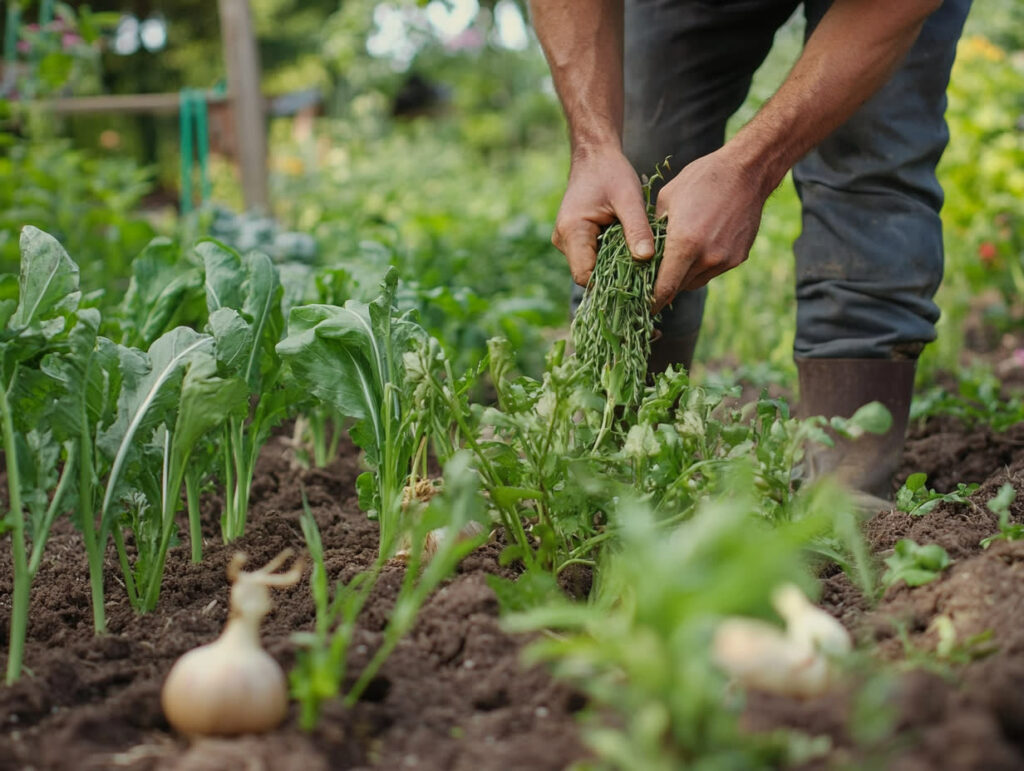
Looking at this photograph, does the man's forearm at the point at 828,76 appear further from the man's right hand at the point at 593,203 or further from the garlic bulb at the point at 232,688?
the garlic bulb at the point at 232,688

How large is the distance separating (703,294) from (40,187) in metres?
3.19

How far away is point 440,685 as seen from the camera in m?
1.45

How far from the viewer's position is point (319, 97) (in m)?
15.9

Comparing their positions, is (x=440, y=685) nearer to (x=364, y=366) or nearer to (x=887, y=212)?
(x=364, y=366)

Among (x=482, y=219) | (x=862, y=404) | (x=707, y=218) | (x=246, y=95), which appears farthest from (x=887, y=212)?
(x=246, y=95)

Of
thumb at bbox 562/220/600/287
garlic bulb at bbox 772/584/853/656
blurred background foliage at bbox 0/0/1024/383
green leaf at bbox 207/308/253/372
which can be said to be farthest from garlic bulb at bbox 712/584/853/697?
blurred background foliage at bbox 0/0/1024/383

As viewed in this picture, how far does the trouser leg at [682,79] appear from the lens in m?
2.65

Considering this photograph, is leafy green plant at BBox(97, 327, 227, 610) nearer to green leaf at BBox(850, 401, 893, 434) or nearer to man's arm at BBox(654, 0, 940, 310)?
man's arm at BBox(654, 0, 940, 310)

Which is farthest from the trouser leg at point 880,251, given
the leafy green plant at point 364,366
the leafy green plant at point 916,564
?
the leafy green plant at point 364,366

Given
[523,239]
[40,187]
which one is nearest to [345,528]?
[523,239]

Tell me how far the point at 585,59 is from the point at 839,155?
0.76 meters

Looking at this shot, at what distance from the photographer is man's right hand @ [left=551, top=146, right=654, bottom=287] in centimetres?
209

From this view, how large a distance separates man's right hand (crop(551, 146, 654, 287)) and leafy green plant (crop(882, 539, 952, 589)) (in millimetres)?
830

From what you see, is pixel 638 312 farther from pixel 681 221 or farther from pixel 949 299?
pixel 949 299
